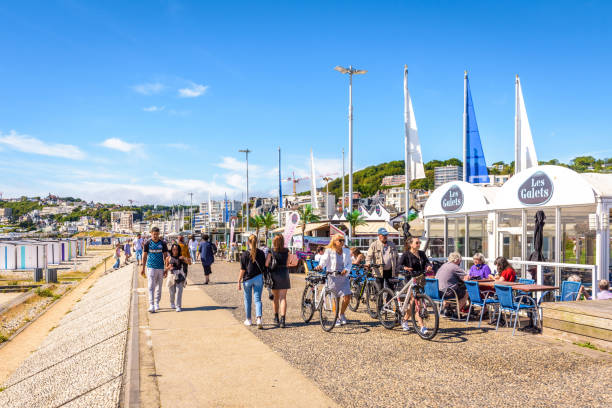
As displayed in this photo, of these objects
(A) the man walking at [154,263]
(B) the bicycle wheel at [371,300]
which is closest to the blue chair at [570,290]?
(B) the bicycle wheel at [371,300]

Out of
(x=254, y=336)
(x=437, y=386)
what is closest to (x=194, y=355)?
(x=254, y=336)

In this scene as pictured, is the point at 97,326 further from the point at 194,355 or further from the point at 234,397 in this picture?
the point at 234,397

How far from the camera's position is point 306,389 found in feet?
17.0

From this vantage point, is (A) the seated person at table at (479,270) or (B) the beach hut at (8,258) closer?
(A) the seated person at table at (479,270)

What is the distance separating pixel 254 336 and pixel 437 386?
3.52m

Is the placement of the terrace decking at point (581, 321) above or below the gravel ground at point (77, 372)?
above

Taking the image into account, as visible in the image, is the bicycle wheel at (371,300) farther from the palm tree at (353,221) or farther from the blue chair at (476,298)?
the palm tree at (353,221)

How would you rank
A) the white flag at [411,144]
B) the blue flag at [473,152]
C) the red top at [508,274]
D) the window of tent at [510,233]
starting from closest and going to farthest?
the red top at [508,274]
the window of tent at [510,233]
the blue flag at [473,152]
the white flag at [411,144]

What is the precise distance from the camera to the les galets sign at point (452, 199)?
1506 centimetres

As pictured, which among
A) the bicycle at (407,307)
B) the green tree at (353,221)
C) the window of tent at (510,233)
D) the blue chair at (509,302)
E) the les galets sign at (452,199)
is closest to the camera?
the bicycle at (407,307)

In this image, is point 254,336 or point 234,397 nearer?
point 234,397

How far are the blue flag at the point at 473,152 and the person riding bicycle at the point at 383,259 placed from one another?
37.2ft

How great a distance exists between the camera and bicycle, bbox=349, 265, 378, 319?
964 centimetres

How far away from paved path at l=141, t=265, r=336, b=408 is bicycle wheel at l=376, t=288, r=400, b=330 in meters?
2.26
